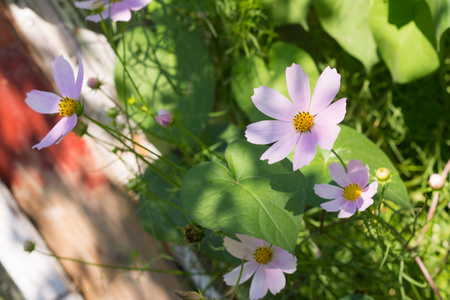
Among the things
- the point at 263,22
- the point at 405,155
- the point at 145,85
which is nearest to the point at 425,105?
the point at 405,155

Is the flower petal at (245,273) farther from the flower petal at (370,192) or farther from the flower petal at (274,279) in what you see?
the flower petal at (370,192)

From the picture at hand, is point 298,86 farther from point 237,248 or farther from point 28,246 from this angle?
point 28,246

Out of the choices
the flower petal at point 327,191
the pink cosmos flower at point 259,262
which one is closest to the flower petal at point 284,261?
the pink cosmos flower at point 259,262

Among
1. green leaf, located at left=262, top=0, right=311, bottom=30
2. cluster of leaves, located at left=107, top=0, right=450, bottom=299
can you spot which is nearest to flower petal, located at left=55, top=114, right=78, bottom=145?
cluster of leaves, located at left=107, top=0, right=450, bottom=299

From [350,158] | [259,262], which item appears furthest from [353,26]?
[259,262]

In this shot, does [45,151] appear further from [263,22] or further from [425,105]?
[425,105]

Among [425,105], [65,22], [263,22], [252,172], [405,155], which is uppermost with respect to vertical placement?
[65,22]
